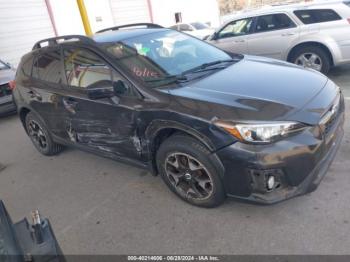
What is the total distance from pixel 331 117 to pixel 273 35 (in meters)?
4.50

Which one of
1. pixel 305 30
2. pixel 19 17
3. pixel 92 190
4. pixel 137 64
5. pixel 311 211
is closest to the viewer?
pixel 311 211

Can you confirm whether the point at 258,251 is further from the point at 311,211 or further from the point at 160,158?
the point at 160,158

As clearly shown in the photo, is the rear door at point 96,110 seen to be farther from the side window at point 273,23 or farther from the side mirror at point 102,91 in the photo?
the side window at point 273,23

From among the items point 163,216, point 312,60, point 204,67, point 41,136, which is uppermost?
point 204,67

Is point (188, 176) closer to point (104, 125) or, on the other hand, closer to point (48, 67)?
Result: point (104, 125)

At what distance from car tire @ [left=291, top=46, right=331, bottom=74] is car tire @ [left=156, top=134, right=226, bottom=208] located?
473 centimetres

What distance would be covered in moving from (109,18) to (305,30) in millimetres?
12998

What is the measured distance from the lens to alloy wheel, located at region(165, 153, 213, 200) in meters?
2.88

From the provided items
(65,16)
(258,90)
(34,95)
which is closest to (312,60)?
(258,90)

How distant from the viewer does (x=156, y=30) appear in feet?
13.3

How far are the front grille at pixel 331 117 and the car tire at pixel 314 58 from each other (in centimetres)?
368

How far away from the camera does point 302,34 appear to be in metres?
6.48

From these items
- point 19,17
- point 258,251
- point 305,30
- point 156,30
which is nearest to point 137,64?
point 156,30

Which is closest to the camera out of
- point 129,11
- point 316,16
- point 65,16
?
point 316,16
